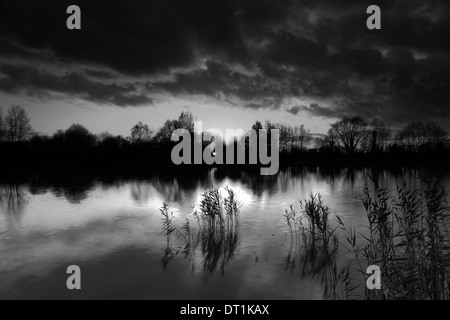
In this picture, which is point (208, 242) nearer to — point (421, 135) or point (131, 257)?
point (131, 257)

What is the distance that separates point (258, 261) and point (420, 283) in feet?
15.5

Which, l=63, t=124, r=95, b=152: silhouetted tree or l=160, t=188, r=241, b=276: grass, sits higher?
l=63, t=124, r=95, b=152: silhouetted tree

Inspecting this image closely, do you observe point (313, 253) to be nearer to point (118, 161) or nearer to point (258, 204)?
point (258, 204)

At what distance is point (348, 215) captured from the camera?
17.2 metres

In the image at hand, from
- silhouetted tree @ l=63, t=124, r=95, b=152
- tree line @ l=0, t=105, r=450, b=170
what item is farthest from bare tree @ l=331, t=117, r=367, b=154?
silhouetted tree @ l=63, t=124, r=95, b=152

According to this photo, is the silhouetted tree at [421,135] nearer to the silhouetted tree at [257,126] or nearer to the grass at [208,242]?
the silhouetted tree at [257,126]

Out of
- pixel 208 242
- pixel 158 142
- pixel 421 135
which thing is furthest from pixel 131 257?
pixel 421 135

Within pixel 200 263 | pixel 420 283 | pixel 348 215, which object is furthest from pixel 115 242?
pixel 348 215

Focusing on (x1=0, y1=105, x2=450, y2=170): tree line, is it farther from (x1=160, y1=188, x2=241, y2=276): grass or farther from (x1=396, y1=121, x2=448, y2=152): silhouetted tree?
(x1=160, y1=188, x2=241, y2=276): grass

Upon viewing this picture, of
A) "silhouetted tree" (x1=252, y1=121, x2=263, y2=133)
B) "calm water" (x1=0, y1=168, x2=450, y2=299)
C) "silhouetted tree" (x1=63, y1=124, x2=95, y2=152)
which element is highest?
"silhouetted tree" (x1=252, y1=121, x2=263, y2=133)

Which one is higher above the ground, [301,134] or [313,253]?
[301,134]

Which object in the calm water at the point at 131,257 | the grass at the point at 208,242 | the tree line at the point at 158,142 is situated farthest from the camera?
the tree line at the point at 158,142

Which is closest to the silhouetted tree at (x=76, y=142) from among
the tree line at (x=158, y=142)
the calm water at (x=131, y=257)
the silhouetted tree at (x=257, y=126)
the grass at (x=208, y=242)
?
the tree line at (x=158, y=142)

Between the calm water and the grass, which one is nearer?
the calm water
